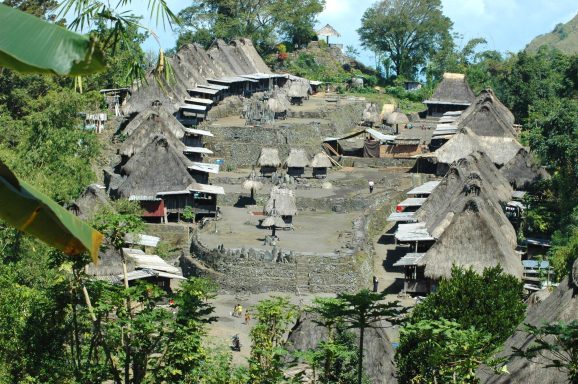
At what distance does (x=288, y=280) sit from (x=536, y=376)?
14.7 metres

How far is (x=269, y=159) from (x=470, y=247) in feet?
51.3

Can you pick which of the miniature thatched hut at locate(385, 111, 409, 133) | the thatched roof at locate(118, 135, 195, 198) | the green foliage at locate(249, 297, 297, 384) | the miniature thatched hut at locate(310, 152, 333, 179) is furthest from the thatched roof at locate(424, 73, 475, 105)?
the green foliage at locate(249, 297, 297, 384)

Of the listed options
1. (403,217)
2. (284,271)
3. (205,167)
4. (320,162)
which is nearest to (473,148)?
(320,162)

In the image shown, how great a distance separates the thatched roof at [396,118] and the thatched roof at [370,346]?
105 feet

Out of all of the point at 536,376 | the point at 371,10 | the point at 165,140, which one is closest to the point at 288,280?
the point at 165,140

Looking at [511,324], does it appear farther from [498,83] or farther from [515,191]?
[498,83]

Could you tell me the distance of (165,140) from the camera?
35031 mm

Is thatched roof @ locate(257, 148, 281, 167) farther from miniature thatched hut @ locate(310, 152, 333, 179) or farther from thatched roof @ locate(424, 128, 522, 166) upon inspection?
thatched roof @ locate(424, 128, 522, 166)

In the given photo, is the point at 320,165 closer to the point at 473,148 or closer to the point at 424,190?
the point at 424,190

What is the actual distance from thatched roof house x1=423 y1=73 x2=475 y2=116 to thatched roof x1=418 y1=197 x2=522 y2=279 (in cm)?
2975

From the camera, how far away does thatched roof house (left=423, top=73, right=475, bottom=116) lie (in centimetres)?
5650

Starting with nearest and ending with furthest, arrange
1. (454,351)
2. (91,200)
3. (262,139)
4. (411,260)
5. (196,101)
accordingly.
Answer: (454,351)
(411,260)
(91,200)
(262,139)
(196,101)

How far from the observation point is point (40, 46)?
5.11m

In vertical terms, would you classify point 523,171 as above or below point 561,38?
below
